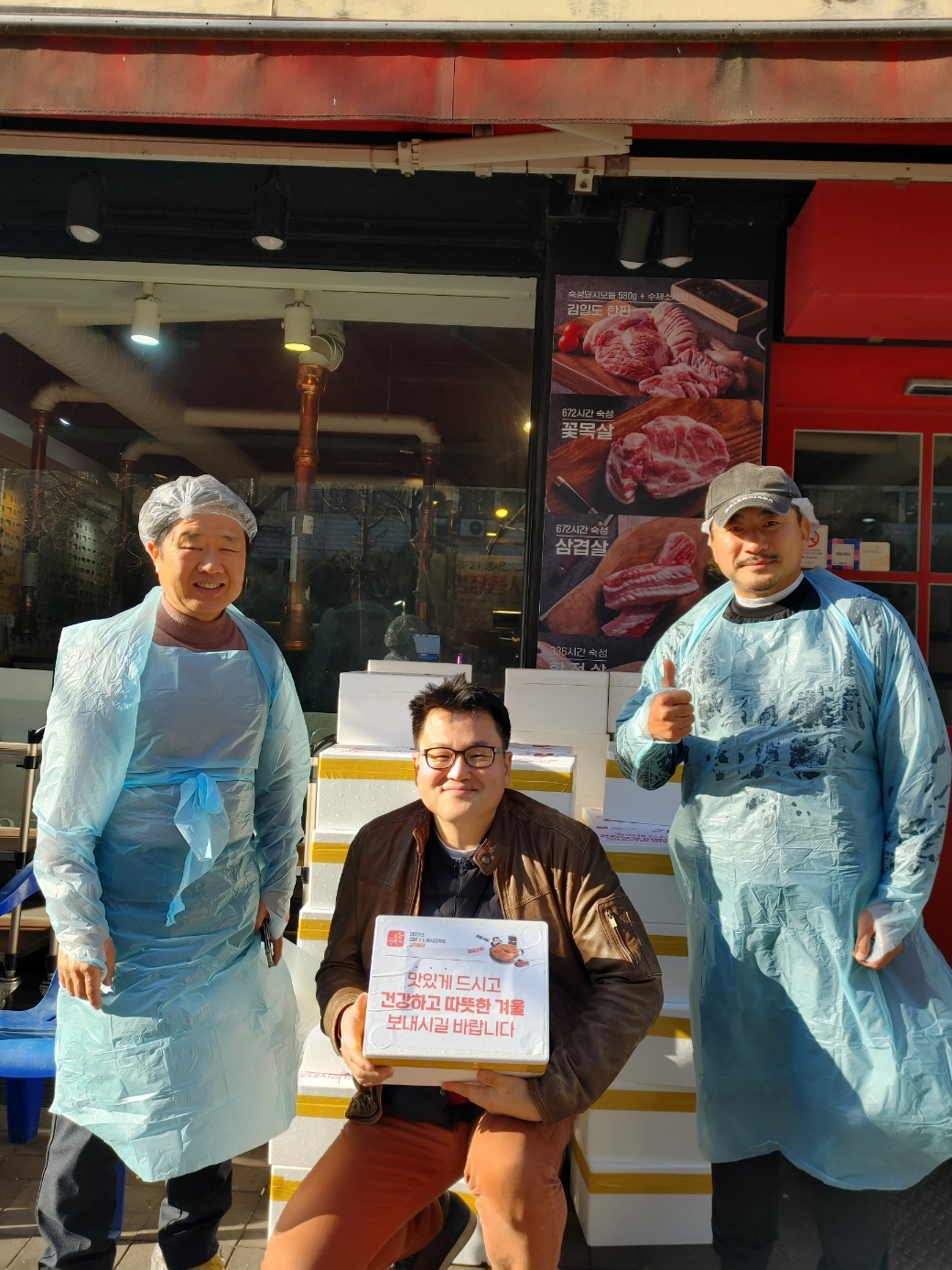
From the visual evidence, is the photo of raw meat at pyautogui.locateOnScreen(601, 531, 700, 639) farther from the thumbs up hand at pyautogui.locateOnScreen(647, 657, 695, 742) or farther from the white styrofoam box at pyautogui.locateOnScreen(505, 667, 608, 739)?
the thumbs up hand at pyautogui.locateOnScreen(647, 657, 695, 742)

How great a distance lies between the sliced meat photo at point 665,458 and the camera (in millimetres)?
4133

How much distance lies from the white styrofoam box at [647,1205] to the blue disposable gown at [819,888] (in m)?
0.61

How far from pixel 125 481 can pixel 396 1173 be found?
4.02m

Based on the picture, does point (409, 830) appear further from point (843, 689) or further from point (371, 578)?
point (371, 578)

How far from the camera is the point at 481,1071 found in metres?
1.85

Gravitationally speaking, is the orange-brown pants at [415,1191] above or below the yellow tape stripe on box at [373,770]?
below

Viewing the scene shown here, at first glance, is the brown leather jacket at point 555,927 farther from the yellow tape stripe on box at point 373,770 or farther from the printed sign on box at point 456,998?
the yellow tape stripe on box at point 373,770

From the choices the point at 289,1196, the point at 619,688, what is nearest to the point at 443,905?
the point at 289,1196

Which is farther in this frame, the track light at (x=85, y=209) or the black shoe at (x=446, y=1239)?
the track light at (x=85, y=209)

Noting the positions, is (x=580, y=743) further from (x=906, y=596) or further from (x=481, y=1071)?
(x=906, y=596)

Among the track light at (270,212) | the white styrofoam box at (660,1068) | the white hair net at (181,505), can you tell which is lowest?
the white styrofoam box at (660,1068)

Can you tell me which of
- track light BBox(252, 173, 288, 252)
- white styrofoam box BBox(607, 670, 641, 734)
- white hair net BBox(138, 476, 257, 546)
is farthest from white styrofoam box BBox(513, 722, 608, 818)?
track light BBox(252, 173, 288, 252)

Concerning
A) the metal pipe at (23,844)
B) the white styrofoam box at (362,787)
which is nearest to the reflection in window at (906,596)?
the white styrofoam box at (362,787)

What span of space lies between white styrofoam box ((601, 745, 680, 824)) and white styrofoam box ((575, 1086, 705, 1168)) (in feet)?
2.58
